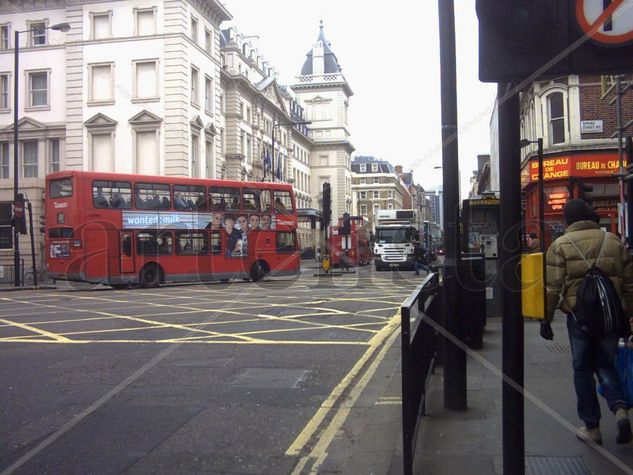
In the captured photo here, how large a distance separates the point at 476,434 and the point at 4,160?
41.7m

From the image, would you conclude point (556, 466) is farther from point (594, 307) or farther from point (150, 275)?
point (150, 275)

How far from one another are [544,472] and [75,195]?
65.7ft

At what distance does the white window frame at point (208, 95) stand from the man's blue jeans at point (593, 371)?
130ft

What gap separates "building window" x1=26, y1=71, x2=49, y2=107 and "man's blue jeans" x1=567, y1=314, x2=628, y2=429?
41332 mm

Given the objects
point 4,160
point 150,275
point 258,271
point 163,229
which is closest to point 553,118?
point 258,271

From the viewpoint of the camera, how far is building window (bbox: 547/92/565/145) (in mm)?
26359

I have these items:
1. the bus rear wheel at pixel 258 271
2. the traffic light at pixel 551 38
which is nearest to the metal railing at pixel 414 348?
the traffic light at pixel 551 38

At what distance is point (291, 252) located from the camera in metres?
28.0

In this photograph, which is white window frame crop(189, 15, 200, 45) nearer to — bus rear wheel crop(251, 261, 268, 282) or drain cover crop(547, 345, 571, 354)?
bus rear wheel crop(251, 261, 268, 282)

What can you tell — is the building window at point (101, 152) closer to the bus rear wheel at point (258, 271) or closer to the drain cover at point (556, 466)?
the bus rear wheel at point (258, 271)

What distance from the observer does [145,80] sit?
38.2 metres

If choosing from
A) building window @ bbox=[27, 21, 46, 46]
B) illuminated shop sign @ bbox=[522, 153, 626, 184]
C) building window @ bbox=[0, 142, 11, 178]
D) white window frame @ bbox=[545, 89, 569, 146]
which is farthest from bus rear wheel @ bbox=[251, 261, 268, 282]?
building window @ bbox=[27, 21, 46, 46]

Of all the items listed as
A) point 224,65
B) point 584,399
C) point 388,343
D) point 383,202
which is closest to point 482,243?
point 388,343

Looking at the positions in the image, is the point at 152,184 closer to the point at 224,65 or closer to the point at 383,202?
the point at 224,65
